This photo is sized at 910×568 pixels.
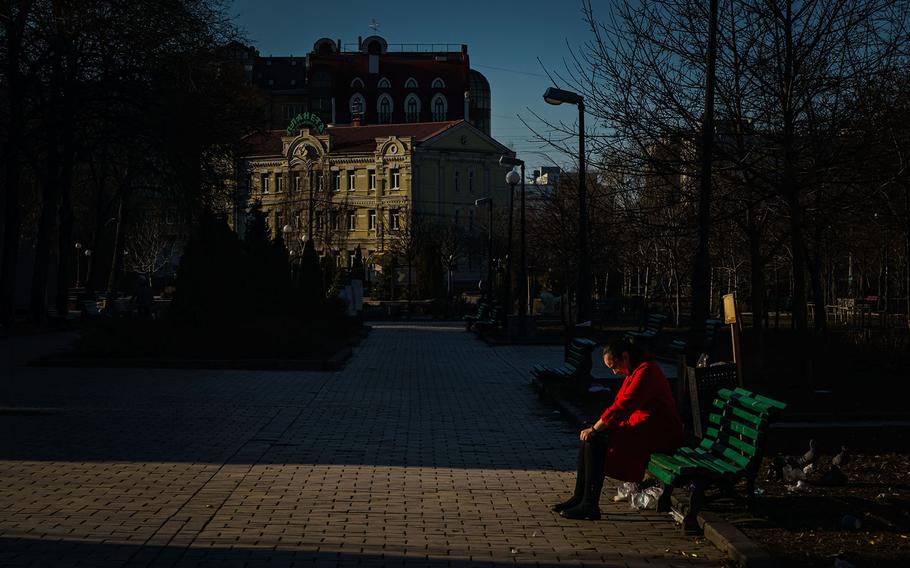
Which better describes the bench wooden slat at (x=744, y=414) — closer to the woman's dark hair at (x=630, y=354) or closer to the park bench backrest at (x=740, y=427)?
the park bench backrest at (x=740, y=427)

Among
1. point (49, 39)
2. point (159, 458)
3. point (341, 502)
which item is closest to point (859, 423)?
point (341, 502)

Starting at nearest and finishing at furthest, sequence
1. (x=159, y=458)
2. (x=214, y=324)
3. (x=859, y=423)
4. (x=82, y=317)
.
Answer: (x=159, y=458) < (x=859, y=423) < (x=214, y=324) < (x=82, y=317)

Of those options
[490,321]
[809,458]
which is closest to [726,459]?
[809,458]

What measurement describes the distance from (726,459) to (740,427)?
1.12ft

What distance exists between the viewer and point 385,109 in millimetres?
109188

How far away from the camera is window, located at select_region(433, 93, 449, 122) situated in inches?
4281

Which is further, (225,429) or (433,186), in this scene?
(433,186)

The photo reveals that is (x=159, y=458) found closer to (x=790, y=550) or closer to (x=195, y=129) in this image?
(x=790, y=550)

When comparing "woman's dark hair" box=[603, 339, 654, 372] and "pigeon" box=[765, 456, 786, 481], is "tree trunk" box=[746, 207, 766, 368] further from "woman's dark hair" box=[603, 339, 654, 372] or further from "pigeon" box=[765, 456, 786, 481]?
"woman's dark hair" box=[603, 339, 654, 372]

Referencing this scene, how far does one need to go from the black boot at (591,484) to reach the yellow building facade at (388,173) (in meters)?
82.2

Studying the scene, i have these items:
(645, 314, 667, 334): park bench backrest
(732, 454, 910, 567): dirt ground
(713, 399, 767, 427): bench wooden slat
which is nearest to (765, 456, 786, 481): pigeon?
(732, 454, 910, 567): dirt ground

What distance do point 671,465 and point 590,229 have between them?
107ft

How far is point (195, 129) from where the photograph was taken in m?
28.5

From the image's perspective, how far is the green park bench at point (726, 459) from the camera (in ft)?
26.0
